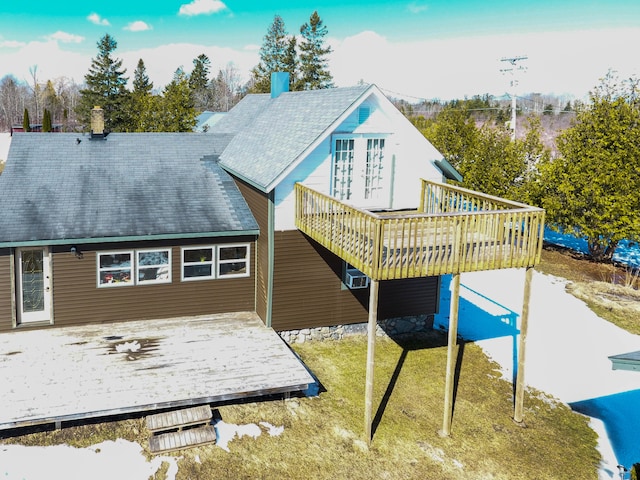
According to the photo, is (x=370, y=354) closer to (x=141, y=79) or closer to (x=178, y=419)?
(x=178, y=419)

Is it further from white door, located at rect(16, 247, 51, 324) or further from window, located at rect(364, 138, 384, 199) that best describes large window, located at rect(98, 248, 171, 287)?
window, located at rect(364, 138, 384, 199)

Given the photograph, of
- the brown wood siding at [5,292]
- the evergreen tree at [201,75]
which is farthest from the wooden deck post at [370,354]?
the evergreen tree at [201,75]

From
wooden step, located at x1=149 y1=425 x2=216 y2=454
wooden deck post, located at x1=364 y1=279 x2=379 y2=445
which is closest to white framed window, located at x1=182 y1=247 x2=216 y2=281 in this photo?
wooden step, located at x1=149 y1=425 x2=216 y2=454

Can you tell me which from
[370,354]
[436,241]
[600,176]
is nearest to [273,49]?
[600,176]

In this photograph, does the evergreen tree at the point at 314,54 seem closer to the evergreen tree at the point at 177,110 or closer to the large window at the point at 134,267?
the evergreen tree at the point at 177,110

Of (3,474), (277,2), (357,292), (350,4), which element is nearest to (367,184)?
(357,292)

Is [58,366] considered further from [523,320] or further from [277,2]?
[277,2]
